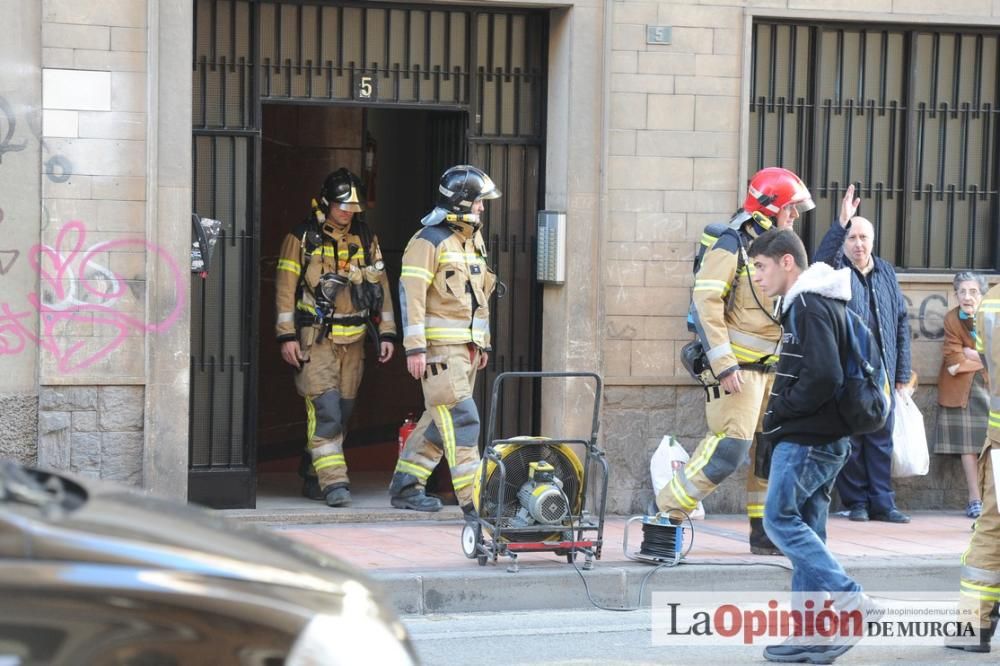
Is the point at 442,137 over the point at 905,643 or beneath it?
over

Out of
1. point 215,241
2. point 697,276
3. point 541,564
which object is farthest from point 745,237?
point 215,241

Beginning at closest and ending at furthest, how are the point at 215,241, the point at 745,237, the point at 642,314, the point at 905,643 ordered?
the point at 905,643 → the point at 745,237 → the point at 215,241 → the point at 642,314

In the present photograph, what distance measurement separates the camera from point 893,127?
11.4 meters

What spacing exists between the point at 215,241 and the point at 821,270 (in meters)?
4.47

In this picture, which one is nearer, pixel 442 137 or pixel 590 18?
pixel 590 18

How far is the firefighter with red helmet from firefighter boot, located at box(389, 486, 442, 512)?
2.07 metres

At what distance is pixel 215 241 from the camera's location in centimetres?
1005

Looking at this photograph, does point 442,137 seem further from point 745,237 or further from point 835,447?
point 835,447

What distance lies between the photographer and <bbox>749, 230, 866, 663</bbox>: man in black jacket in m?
6.83

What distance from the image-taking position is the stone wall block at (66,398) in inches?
379

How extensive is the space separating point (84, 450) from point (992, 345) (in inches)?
216

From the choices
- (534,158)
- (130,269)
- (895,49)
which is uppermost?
(895,49)

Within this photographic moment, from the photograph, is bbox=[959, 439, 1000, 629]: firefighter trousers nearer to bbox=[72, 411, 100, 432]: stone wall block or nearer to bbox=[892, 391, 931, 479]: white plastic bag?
bbox=[892, 391, 931, 479]: white plastic bag

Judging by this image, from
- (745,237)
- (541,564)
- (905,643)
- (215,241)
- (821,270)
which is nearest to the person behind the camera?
(821,270)
